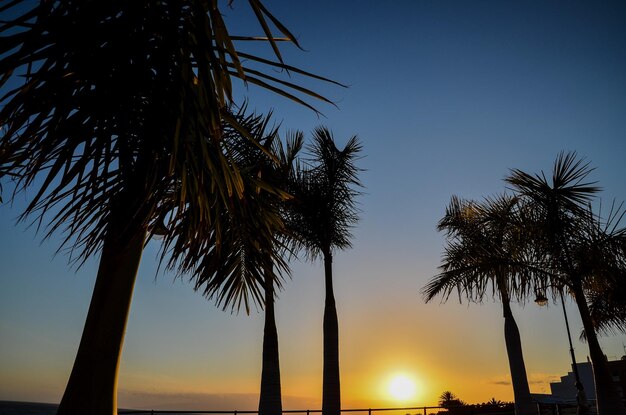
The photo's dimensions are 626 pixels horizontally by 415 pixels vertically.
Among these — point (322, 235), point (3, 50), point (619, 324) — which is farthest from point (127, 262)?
point (619, 324)

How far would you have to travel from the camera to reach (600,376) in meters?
6.69

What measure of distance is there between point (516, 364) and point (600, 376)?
3496 mm

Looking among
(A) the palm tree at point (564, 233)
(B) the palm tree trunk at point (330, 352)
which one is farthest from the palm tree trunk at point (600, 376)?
(B) the palm tree trunk at point (330, 352)

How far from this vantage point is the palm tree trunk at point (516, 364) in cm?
965

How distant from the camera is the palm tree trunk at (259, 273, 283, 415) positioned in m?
7.96

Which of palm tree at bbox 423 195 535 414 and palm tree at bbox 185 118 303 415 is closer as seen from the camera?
palm tree at bbox 185 118 303 415

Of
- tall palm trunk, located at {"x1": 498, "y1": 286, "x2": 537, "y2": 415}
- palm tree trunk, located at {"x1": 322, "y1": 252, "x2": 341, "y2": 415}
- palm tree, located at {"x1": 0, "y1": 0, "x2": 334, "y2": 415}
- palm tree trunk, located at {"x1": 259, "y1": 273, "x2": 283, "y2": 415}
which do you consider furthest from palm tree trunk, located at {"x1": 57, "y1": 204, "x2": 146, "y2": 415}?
tall palm trunk, located at {"x1": 498, "y1": 286, "x2": 537, "y2": 415}

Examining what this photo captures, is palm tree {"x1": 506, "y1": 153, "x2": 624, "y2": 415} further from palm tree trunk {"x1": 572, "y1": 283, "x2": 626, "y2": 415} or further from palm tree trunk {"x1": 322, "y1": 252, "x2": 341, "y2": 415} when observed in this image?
palm tree trunk {"x1": 322, "y1": 252, "x2": 341, "y2": 415}

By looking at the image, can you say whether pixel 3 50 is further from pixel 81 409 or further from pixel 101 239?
pixel 81 409

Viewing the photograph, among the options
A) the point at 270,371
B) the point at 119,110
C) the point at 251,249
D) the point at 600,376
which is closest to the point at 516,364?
the point at 600,376

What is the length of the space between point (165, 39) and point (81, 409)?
2152mm

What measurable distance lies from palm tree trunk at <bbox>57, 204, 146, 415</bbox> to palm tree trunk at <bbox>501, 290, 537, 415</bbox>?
33.9ft

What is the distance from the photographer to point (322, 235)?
31.8 ft

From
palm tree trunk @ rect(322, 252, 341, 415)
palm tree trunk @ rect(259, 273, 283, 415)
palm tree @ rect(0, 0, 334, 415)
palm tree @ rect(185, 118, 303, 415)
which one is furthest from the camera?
palm tree trunk @ rect(322, 252, 341, 415)
